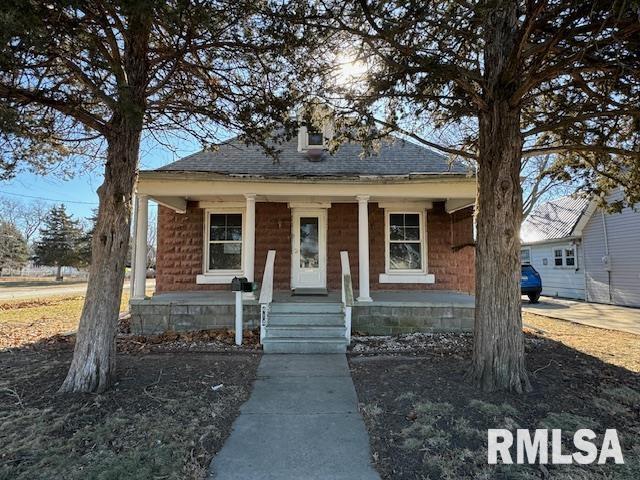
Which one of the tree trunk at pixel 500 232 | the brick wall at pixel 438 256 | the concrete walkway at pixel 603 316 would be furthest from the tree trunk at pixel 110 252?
the concrete walkway at pixel 603 316

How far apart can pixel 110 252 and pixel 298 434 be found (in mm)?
2953

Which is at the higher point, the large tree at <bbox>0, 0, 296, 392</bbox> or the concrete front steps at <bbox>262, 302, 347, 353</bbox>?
the large tree at <bbox>0, 0, 296, 392</bbox>

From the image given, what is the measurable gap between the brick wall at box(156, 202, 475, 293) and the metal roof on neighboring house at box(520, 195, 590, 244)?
8.20 meters

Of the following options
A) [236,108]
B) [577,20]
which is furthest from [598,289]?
[236,108]

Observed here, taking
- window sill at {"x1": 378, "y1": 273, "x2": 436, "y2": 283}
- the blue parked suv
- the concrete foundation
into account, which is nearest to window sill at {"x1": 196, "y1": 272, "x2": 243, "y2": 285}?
the concrete foundation

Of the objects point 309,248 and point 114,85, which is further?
point 309,248

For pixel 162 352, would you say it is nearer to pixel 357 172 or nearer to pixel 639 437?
pixel 357 172

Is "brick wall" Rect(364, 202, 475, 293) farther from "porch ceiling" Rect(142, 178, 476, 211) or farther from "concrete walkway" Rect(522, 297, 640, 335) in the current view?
"concrete walkway" Rect(522, 297, 640, 335)

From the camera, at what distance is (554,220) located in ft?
63.0

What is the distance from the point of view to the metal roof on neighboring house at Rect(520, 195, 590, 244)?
16.8 meters

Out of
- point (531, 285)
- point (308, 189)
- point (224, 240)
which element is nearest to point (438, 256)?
point (308, 189)

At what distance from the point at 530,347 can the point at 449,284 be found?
3.54 m

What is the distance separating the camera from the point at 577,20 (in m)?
4.32

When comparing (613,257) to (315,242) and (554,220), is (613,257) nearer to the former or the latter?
(554,220)
